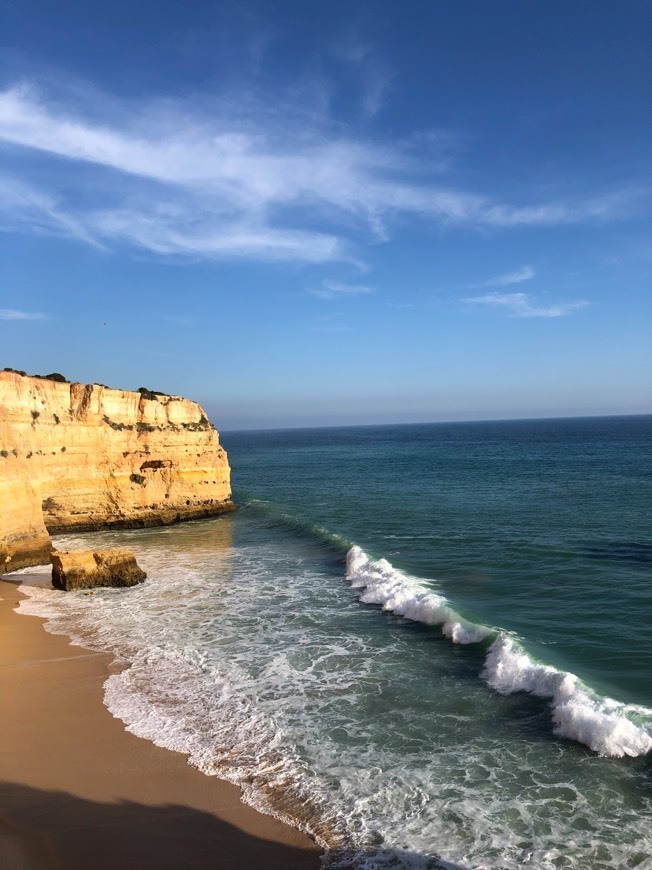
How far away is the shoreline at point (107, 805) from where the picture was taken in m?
6.76

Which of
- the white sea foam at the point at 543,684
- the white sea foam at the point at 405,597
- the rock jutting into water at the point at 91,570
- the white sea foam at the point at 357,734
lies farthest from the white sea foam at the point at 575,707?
the rock jutting into water at the point at 91,570

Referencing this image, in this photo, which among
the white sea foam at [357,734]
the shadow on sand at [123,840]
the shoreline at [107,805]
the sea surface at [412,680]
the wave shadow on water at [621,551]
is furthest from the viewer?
the wave shadow on water at [621,551]

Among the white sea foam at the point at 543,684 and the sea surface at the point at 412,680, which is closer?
the sea surface at the point at 412,680

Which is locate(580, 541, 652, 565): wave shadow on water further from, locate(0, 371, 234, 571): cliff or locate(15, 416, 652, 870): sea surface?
locate(0, 371, 234, 571): cliff

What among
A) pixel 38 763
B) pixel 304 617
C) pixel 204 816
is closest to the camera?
pixel 204 816

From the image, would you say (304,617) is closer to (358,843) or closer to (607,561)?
(358,843)

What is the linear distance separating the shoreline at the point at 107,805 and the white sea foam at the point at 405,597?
7222 mm

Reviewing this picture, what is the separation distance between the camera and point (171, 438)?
1258 inches

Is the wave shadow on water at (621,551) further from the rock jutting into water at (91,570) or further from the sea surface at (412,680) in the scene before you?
the rock jutting into water at (91,570)

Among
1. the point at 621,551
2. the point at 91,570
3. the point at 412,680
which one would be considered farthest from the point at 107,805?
the point at 621,551

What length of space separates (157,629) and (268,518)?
Answer: 17921 millimetres

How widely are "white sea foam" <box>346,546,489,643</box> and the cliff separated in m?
12.3

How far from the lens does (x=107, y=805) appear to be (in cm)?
771

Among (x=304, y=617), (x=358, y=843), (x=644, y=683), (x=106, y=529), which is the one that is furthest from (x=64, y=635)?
(x=106, y=529)
